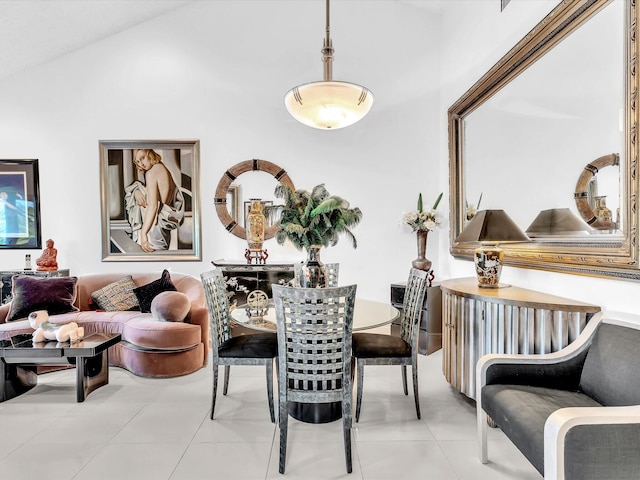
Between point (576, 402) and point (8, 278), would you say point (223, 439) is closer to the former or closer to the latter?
point (576, 402)

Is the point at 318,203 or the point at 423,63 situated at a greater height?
the point at 423,63

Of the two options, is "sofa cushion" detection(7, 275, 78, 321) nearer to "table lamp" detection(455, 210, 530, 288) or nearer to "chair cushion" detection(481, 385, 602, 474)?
"table lamp" detection(455, 210, 530, 288)

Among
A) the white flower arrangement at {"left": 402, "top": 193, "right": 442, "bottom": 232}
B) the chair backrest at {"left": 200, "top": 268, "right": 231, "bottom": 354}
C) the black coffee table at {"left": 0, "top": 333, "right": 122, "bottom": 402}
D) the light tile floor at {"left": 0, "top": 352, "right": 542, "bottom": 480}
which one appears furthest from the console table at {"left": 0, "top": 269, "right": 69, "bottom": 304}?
the white flower arrangement at {"left": 402, "top": 193, "right": 442, "bottom": 232}

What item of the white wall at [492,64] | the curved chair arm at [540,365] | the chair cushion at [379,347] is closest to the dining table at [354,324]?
the chair cushion at [379,347]

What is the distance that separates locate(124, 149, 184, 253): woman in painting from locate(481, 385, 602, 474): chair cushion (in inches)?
156

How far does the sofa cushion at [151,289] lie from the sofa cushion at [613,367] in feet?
12.2

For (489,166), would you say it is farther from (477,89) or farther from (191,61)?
(191,61)

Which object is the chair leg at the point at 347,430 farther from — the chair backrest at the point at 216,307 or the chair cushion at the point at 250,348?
the chair backrest at the point at 216,307

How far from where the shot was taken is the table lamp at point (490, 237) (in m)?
2.59

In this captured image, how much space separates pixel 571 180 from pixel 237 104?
12.2 feet

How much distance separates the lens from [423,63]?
15.4 feet

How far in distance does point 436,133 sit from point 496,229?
2.46m

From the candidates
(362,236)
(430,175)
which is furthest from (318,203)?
(430,175)

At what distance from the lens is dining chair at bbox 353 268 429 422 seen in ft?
8.69
